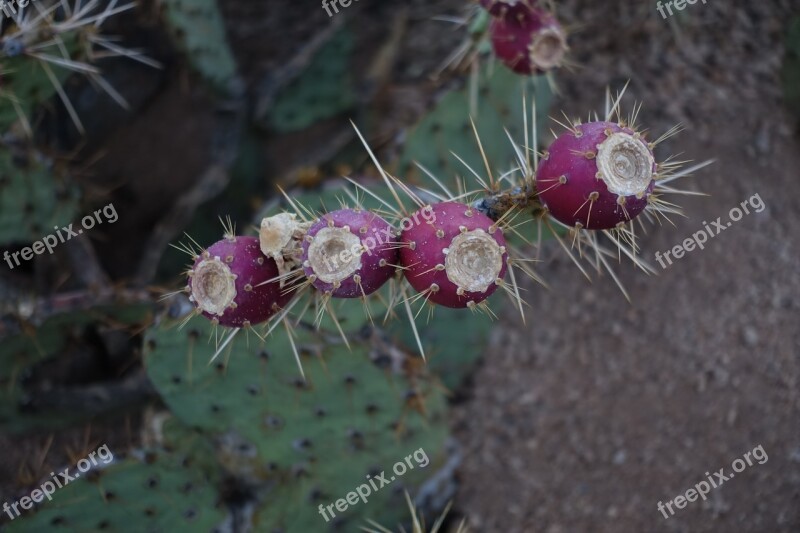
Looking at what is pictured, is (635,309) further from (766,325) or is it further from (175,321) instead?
(175,321)

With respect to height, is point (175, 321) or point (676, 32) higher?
point (676, 32)

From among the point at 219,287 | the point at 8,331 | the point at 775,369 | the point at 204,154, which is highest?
the point at 204,154

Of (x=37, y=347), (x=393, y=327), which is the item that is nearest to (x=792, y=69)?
(x=393, y=327)

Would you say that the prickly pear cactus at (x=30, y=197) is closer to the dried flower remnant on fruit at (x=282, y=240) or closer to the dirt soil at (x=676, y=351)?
the dried flower remnant on fruit at (x=282, y=240)

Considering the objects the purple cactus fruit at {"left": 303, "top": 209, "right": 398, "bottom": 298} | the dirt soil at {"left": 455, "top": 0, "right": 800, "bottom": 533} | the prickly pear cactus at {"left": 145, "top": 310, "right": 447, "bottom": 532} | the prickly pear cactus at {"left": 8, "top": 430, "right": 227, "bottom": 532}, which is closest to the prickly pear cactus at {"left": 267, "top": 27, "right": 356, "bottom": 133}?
the dirt soil at {"left": 455, "top": 0, "right": 800, "bottom": 533}

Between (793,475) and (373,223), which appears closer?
(373,223)

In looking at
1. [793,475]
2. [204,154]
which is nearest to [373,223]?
[793,475]

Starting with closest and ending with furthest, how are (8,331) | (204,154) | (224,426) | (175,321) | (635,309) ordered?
(175,321) → (224,426) → (8,331) → (635,309) → (204,154)
